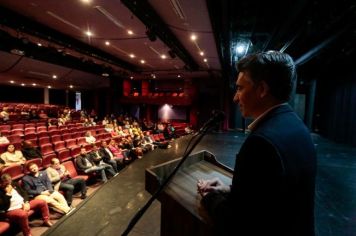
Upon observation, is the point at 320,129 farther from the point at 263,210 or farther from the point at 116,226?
the point at 263,210

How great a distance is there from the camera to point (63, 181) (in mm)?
4383

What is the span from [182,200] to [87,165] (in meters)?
4.65

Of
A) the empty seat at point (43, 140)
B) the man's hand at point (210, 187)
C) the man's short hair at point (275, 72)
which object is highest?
the man's short hair at point (275, 72)

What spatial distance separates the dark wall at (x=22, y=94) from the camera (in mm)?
20562

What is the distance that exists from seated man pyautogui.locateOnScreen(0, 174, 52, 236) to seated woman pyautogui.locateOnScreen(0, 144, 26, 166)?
1680 mm

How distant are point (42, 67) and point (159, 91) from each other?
765 cm

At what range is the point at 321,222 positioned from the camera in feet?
10.1

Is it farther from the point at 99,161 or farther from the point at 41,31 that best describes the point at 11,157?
the point at 41,31

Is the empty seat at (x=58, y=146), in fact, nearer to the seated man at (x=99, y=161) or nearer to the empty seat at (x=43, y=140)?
the empty seat at (x=43, y=140)

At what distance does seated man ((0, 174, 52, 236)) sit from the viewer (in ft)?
9.86

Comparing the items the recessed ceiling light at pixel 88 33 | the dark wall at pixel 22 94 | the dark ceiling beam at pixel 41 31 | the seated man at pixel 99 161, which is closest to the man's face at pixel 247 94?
the seated man at pixel 99 161

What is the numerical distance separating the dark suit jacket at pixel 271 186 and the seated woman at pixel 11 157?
534cm

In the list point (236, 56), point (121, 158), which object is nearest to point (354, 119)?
point (236, 56)

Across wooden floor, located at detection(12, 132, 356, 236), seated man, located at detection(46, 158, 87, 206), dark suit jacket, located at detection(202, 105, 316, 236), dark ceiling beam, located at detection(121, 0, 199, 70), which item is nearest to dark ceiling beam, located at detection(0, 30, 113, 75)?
dark ceiling beam, located at detection(121, 0, 199, 70)
